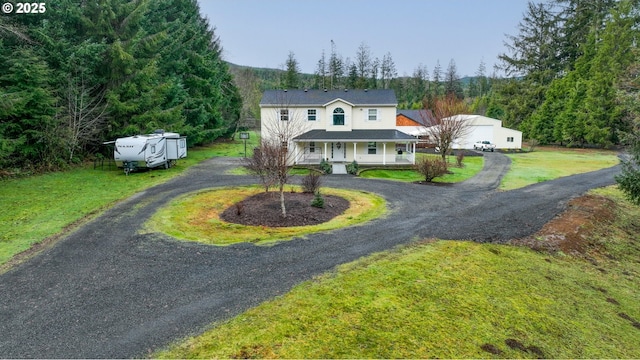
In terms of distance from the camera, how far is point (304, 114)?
2867 cm

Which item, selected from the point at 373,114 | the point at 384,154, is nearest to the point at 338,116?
the point at 373,114

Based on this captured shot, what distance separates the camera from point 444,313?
6.50 metres

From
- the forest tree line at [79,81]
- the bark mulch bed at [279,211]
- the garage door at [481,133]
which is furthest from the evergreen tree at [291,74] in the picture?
the bark mulch bed at [279,211]

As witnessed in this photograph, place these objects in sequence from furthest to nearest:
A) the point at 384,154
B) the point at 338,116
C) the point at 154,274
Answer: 1. the point at 338,116
2. the point at 384,154
3. the point at 154,274

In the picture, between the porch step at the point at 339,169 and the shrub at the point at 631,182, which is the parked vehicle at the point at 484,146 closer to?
the porch step at the point at 339,169

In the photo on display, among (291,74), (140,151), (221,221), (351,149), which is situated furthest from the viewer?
(291,74)

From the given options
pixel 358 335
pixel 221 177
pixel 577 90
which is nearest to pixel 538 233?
pixel 358 335

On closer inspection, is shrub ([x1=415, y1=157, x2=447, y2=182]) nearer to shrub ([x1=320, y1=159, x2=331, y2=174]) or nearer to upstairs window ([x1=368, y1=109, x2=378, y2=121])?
shrub ([x1=320, y1=159, x2=331, y2=174])

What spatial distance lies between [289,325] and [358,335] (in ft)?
3.73

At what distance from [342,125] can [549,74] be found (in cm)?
4425

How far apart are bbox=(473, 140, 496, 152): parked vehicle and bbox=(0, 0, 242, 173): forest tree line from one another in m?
33.2

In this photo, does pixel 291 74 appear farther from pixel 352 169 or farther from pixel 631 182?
pixel 631 182

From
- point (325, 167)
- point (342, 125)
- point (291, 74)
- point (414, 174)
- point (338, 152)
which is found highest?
point (291, 74)

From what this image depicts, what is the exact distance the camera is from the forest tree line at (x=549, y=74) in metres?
41.7
